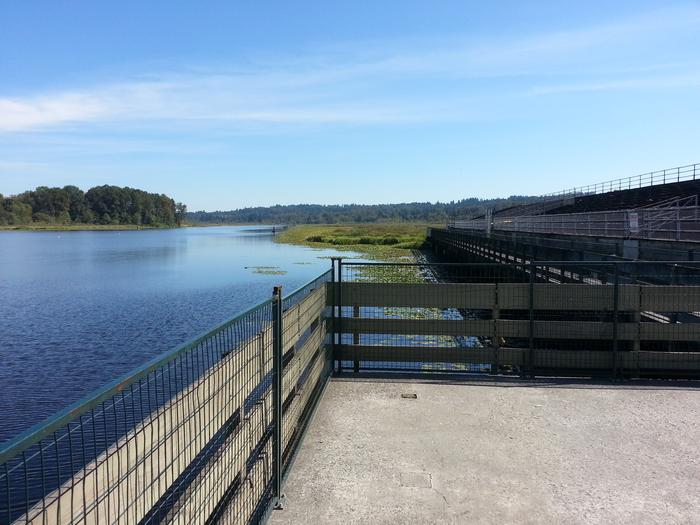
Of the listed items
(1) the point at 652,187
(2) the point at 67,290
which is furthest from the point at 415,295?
(1) the point at 652,187

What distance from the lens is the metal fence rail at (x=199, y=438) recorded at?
1.98 meters

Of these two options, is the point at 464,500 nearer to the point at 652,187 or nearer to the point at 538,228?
the point at 538,228

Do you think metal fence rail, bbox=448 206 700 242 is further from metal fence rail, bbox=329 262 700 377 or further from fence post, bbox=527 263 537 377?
fence post, bbox=527 263 537 377

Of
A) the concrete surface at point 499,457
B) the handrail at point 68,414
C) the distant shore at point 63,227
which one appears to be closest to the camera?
the handrail at point 68,414

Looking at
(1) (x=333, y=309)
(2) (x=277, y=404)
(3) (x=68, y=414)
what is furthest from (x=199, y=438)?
(1) (x=333, y=309)

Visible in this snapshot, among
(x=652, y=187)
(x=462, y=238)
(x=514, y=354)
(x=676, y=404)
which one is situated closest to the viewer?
(x=676, y=404)

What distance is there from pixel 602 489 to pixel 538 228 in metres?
33.0

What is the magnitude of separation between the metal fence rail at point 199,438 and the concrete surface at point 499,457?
1.68ft

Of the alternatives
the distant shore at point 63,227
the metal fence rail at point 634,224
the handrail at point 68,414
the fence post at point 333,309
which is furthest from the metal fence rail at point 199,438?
the distant shore at point 63,227

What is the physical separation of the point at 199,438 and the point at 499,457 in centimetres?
334

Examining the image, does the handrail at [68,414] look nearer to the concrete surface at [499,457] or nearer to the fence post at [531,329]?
the concrete surface at [499,457]

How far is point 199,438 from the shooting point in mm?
3055

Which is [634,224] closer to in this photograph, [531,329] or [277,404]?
[531,329]

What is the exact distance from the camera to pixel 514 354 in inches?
320
